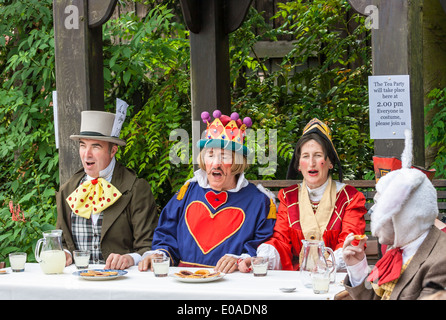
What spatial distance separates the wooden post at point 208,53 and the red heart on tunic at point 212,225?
1.27 meters

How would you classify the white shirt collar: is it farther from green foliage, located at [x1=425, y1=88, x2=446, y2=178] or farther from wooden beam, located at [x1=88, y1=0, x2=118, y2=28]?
green foliage, located at [x1=425, y1=88, x2=446, y2=178]

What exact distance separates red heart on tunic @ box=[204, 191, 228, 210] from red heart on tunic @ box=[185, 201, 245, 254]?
42 millimetres

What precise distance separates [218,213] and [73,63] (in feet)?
4.76

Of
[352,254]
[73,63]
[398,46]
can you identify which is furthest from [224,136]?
[352,254]

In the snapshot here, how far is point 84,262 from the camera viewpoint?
10.2 ft

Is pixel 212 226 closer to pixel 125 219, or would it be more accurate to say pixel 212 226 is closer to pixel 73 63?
pixel 125 219

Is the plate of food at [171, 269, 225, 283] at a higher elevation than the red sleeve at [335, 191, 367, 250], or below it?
below

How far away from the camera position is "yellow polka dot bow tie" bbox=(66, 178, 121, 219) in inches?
145

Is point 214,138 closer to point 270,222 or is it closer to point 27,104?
point 270,222

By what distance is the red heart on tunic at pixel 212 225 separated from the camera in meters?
3.55

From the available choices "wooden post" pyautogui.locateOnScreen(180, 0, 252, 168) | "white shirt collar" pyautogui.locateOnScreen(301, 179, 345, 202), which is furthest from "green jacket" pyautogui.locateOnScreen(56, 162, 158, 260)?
"wooden post" pyautogui.locateOnScreen(180, 0, 252, 168)

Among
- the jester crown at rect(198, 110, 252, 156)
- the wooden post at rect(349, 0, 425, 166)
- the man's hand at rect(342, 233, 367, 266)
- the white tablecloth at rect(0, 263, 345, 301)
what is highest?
the wooden post at rect(349, 0, 425, 166)

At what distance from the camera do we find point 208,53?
16.0 ft
